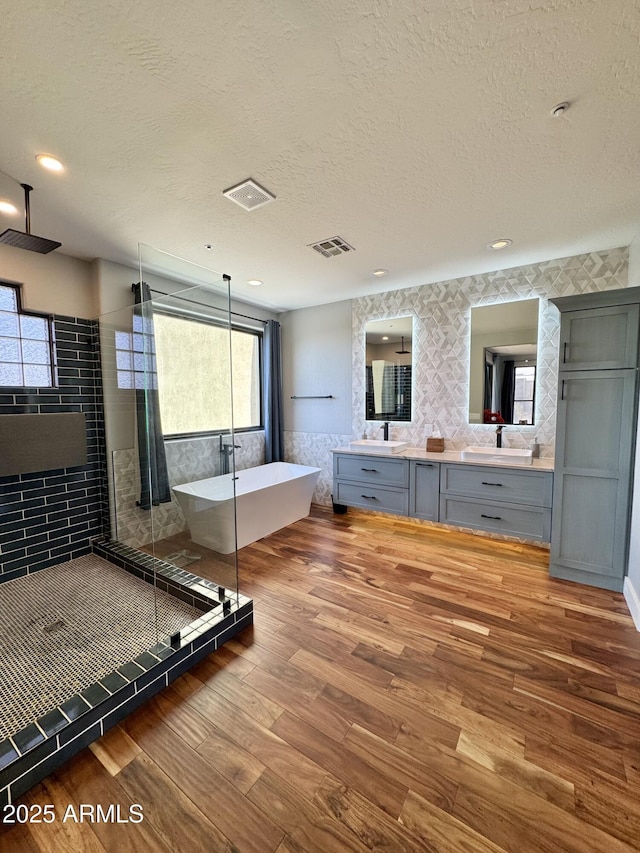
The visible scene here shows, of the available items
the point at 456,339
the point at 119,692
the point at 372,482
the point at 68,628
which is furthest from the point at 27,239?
the point at 456,339

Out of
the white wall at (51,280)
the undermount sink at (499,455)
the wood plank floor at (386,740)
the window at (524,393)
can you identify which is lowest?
the wood plank floor at (386,740)

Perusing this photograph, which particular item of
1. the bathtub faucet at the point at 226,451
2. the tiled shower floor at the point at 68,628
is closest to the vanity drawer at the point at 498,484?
the bathtub faucet at the point at 226,451

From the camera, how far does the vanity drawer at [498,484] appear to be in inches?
113

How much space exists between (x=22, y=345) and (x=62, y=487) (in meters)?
1.22

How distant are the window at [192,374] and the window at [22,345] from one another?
1104mm

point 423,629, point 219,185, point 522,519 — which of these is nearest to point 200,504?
point 423,629

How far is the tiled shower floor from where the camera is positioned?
5.49ft

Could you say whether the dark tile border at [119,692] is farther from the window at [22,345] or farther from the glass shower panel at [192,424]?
the window at [22,345]

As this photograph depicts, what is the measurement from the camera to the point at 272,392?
4.64 metres

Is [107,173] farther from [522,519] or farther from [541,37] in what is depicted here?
[522,519]

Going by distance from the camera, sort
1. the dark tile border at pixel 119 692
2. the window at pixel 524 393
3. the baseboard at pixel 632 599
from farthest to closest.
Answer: the window at pixel 524 393 < the baseboard at pixel 632 599 < the dark tile border at pixel 119 692

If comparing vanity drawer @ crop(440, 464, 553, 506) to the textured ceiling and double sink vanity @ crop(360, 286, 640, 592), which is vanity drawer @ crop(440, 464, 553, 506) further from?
the textured ceiling

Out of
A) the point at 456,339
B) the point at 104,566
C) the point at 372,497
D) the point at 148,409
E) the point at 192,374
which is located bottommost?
the point at 104,566

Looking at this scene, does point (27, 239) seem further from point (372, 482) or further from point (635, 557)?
point (635, 557)
